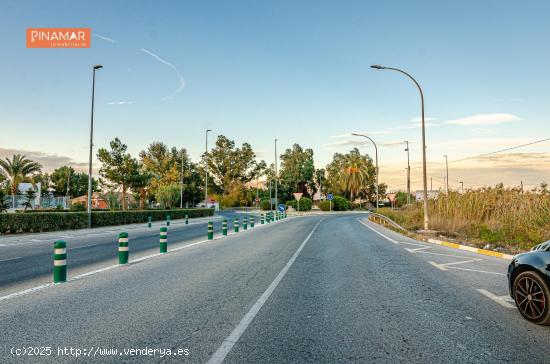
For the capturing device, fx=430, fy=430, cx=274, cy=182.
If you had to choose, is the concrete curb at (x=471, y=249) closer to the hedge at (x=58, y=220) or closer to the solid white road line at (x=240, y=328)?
the solid white road line at (x=240, y=328)

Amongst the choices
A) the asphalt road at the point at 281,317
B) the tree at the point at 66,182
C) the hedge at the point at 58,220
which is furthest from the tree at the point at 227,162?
the asphalt road at the point at 281,317

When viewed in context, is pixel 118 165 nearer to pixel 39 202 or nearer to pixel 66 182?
pixel 39 202

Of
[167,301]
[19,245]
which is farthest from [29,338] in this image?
[19,245]

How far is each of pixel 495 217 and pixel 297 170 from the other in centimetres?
8009

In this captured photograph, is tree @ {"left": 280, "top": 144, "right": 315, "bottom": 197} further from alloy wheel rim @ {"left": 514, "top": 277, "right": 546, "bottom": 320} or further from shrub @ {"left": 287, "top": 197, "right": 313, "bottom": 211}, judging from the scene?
alloy wheel rim @ {"left": 514, "top": 277, "right": 546, "bottom": 320}

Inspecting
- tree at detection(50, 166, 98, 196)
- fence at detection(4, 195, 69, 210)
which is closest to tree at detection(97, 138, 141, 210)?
fence at detection(4, 195, 69, 210)

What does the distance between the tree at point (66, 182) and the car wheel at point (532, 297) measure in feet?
319

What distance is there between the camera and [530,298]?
5.36 m

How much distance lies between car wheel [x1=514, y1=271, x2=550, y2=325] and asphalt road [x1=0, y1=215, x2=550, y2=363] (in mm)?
135

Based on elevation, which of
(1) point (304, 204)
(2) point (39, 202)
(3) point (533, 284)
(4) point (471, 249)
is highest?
(2) point (39, 202)

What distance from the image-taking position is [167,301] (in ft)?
21.8

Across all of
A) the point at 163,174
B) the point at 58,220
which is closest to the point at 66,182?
the point at 163,174

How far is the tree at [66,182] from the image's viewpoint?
94.4 metres

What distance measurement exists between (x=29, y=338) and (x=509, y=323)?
5.70 m
